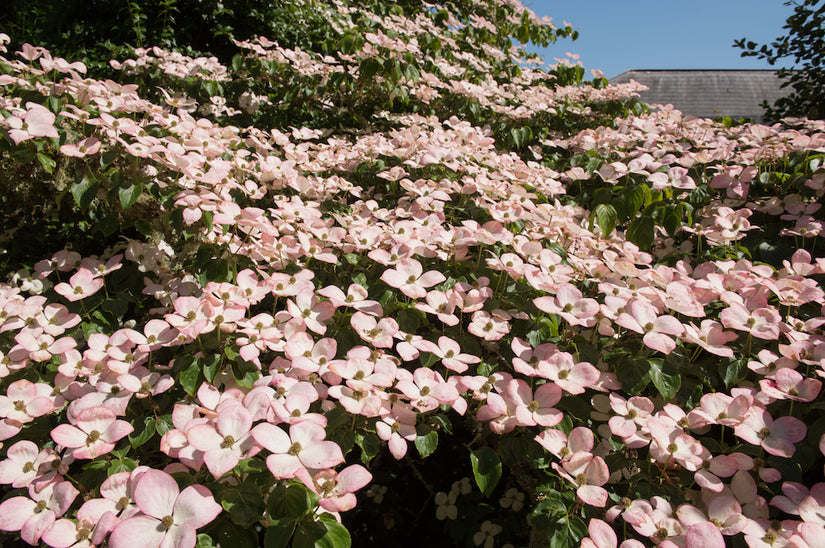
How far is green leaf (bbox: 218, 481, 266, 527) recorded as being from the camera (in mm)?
685

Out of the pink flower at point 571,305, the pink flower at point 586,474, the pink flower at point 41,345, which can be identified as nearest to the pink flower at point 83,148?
the pink flower at point 41,345

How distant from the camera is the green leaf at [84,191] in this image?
1.31 meters

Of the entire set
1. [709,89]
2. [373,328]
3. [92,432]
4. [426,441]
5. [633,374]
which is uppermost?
[709,89]

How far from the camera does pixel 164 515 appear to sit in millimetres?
639

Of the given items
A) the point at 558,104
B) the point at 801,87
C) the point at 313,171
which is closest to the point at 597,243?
the point at 313,171

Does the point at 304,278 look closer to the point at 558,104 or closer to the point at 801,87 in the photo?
the point at 558,104

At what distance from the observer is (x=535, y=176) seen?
1.83 metres

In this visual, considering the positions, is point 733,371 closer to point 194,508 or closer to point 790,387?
point 790,387

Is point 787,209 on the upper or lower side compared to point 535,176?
upper

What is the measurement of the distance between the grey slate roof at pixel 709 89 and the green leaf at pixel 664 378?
14.4 metres

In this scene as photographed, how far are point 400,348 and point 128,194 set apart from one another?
34.5 inches

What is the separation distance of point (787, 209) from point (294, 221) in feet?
5.34

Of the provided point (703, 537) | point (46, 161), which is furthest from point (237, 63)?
point (703, 537)

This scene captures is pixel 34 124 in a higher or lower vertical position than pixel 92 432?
higher
